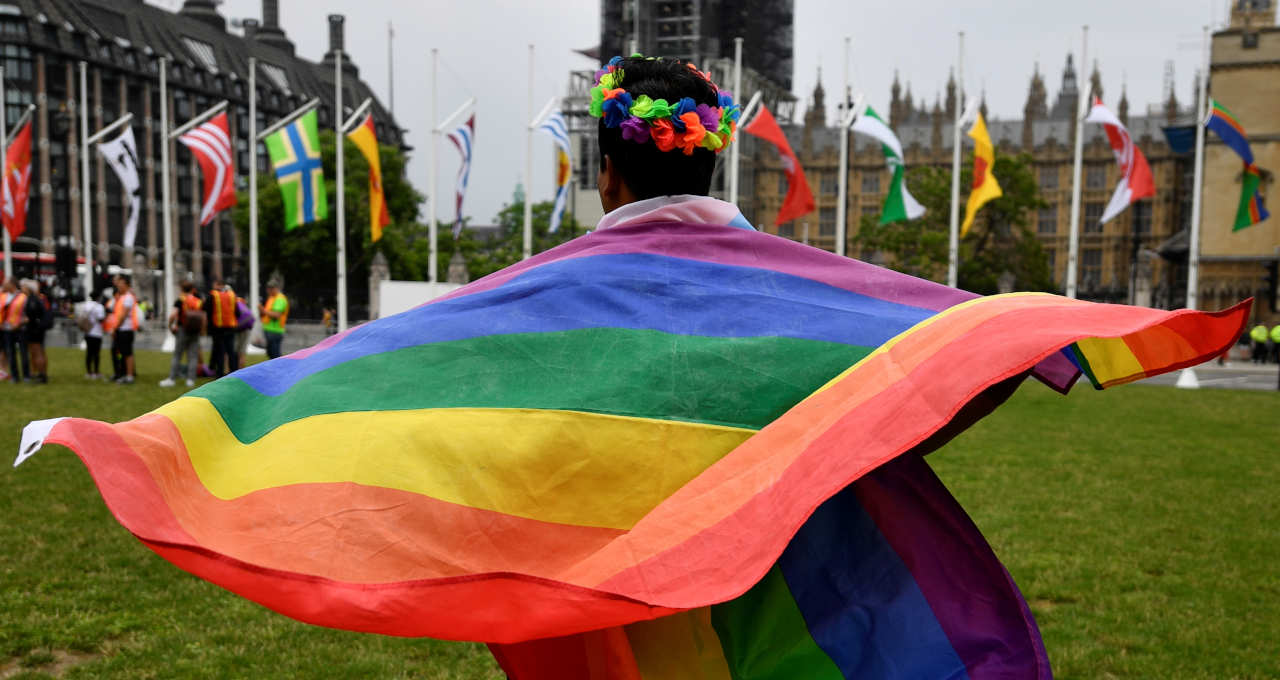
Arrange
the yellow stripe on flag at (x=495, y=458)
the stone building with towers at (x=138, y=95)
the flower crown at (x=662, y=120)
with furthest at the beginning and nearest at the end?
the stone building with towers at (x=138, y=95) < the flower crown at (x=662, y=120) < the yellow stripe on flag at (x=495, y=458)

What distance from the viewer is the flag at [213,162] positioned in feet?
80.7

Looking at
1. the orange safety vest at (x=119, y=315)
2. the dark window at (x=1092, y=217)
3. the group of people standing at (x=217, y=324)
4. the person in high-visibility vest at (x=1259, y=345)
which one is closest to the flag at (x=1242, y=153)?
the person in high-visibility vest at (x=1259, y=345)

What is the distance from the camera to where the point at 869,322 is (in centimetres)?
247

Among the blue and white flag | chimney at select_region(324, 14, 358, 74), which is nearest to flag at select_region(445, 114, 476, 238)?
the blue and white flag

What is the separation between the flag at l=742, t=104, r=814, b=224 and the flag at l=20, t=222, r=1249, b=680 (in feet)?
78.2

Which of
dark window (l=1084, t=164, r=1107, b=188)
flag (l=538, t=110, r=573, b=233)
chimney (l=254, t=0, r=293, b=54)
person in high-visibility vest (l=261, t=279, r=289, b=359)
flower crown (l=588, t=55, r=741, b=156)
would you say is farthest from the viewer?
chimney (l=254, t=0, r=293, b=54)

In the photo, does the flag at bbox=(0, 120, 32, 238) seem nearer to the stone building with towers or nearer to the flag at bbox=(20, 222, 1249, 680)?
the stone building with towers

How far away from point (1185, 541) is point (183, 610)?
6207mm

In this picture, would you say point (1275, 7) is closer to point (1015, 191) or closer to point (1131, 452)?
point (1015, 191)

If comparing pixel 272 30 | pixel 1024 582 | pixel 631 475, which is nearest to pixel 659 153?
pixel 631 475

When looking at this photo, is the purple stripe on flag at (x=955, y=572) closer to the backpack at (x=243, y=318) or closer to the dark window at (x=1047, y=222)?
the backpack at (x=243, y=318)

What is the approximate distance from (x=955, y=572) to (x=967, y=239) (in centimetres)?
6663

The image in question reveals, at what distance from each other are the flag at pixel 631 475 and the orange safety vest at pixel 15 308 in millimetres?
17615

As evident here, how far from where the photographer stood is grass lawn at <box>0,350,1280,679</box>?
4.76m
